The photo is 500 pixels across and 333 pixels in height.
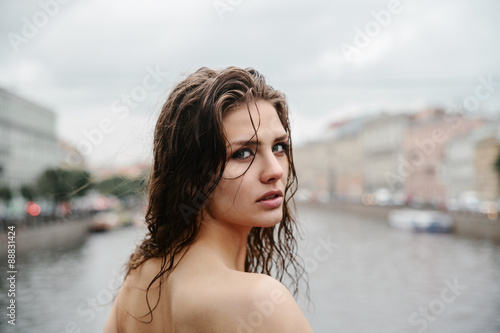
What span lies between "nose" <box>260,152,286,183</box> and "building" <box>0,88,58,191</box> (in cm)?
4118

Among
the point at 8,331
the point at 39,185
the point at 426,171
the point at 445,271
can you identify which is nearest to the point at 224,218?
the point at 8,331

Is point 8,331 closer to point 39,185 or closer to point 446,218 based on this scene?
point 39,185

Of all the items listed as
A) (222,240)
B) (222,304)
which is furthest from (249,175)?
(222,304)

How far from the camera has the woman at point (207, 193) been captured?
3.84 feet

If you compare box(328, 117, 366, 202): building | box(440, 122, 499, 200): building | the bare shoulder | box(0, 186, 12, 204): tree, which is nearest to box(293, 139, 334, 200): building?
box(328, 117, 366, 202): building

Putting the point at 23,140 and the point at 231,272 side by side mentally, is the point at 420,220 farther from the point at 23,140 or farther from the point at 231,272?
the point at 231,272

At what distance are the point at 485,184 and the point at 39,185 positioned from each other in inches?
1330

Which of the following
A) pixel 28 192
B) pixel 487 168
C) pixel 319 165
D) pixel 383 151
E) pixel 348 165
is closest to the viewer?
pixel 28 192

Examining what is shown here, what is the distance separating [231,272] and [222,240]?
0.48 ft

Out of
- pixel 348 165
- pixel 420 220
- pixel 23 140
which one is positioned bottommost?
pixel 420 220

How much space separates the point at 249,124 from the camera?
124 centimetres

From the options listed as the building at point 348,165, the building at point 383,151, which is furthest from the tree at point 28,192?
the building at point 348,165

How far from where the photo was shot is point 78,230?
40062 mm

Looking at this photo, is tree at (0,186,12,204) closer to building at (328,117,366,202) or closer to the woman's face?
the woman's face
